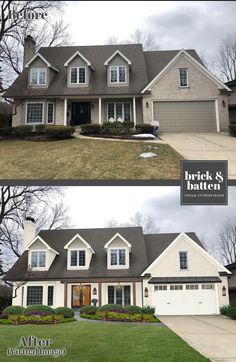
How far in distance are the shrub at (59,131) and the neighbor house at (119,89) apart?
0.28ft

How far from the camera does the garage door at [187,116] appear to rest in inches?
215

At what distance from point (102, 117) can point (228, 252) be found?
266cm

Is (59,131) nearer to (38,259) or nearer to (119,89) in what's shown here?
(119,89)

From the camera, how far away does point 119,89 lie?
240 inches

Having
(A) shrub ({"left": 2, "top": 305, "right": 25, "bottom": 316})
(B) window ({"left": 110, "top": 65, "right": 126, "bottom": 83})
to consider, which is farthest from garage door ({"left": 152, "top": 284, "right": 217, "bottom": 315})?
(B) window ({"left": 110, "top": 65, "right": 126, "bottom": 83})

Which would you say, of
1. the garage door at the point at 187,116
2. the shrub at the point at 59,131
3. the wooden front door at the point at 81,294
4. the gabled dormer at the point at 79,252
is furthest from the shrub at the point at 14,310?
the garage door at the point at 187,116

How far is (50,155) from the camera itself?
5160 millimetres

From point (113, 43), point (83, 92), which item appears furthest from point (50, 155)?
point (113, 43)

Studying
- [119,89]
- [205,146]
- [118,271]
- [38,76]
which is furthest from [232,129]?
[38,76]

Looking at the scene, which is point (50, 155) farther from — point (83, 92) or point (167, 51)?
point (167, 51)

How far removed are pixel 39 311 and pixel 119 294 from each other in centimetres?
107

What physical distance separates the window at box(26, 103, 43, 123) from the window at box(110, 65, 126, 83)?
50.9 inches

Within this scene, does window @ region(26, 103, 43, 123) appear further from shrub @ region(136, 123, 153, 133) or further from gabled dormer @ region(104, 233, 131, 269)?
gabled dormer @ region(104, 233, 131, 269)

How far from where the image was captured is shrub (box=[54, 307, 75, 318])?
4988 mm
